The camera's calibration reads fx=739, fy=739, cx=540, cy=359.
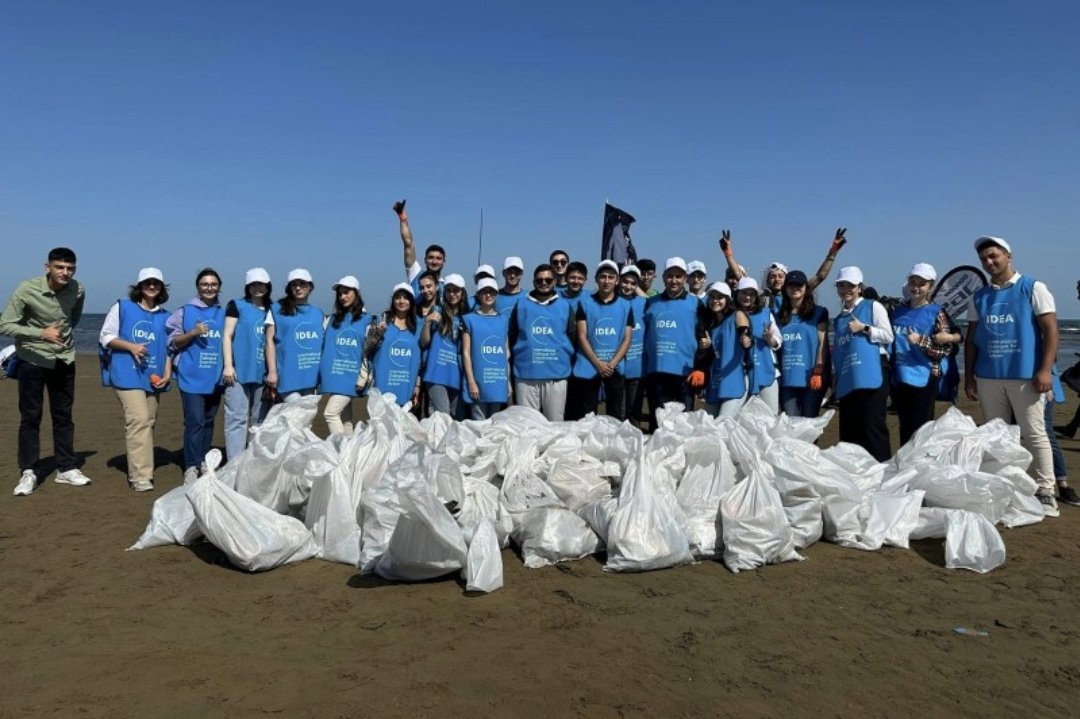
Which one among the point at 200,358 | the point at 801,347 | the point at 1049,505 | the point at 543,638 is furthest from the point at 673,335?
the point at 200,358

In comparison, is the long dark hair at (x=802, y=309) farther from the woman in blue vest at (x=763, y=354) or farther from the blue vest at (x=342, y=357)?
the blue vest at (x=342, y=357)

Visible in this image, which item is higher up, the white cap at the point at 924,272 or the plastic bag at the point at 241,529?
the white cap at the point at 924,272

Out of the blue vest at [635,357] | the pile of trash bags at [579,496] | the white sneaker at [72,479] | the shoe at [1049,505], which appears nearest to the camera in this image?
the pile of trash bags at [579,496]

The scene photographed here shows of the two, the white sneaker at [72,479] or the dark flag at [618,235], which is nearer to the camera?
the white sneaker at [72,479]

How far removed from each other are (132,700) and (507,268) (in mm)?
4498

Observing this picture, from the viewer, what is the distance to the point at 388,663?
9.39 ft

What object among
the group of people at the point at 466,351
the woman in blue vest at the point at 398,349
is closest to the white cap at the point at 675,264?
the group of people at the point at 466,351

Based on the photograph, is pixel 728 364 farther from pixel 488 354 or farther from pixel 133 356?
pixel 133 356

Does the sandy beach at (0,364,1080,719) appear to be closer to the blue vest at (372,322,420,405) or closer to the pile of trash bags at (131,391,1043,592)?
the pile of trash bags at (131,391,1043,592)

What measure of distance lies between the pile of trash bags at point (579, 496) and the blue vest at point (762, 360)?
998 mm

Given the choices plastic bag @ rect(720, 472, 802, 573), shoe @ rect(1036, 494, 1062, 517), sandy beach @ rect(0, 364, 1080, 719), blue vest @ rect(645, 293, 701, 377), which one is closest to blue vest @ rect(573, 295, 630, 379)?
blue vest @ rect(645, 293, 701, 377)

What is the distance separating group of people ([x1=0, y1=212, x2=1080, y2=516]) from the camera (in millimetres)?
5410

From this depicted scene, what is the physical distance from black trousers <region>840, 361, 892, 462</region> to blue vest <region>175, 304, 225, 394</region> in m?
4.76

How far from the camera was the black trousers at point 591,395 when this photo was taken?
20.1 ft
